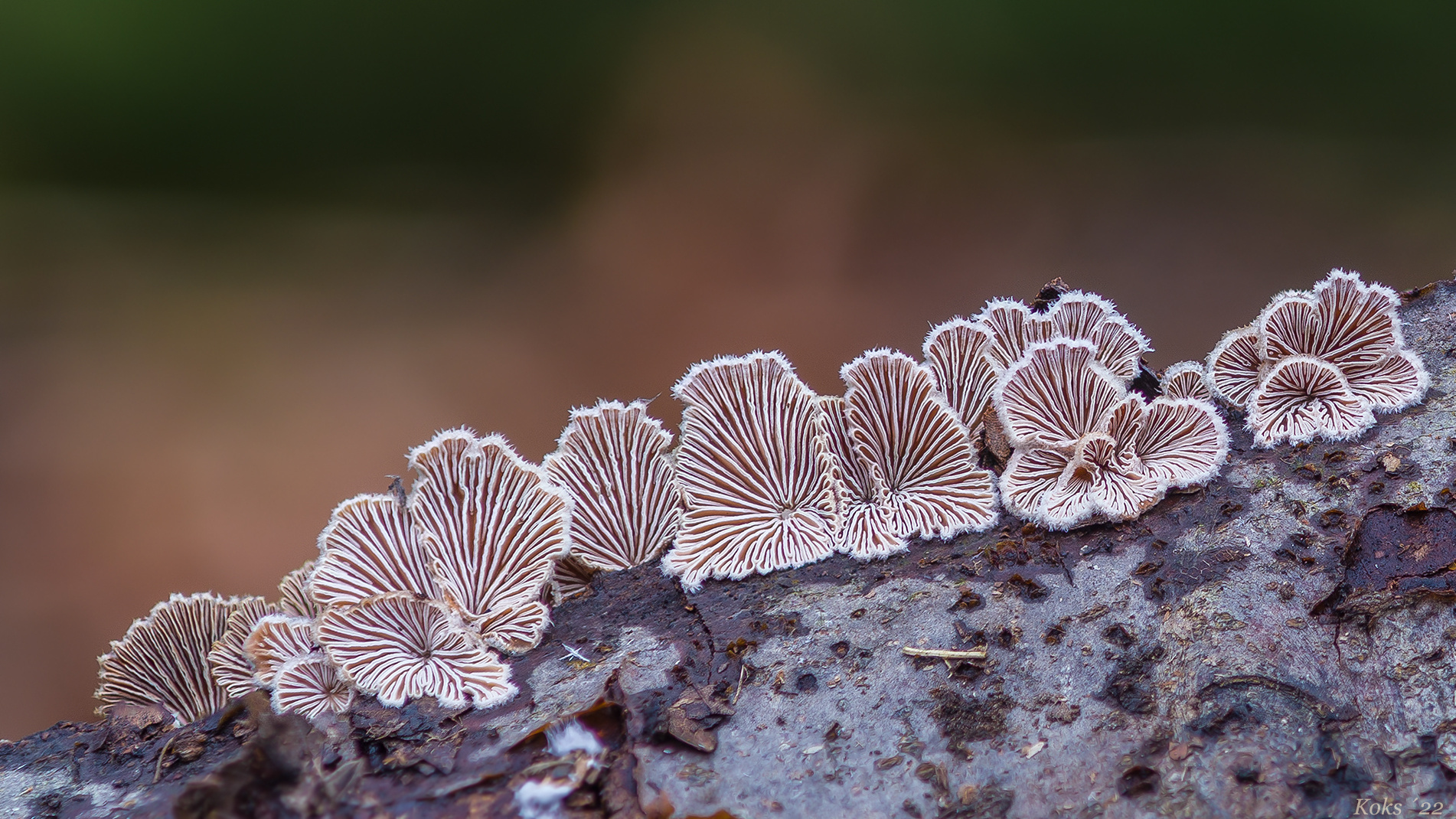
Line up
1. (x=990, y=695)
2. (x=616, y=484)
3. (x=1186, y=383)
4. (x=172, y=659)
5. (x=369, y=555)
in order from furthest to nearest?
1. (x=172, y=659)
2. (x=1186, y=383)
3. (x=616, y=484)
4. (x=369, y=555)
5. (x=990, y=695)

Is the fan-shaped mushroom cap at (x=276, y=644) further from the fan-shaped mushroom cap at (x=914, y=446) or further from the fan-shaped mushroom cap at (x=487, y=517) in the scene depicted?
the fan-shaped mushroom cap at (x=914, y=446)

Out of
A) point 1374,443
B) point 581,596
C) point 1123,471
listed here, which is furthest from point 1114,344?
point 581,596

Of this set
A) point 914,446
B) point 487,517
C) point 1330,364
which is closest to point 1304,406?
point 1330,364

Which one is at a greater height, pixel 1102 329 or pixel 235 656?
pixel 1102 329

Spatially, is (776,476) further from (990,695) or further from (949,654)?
(990,695)

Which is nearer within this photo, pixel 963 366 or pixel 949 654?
pixel 949 654
